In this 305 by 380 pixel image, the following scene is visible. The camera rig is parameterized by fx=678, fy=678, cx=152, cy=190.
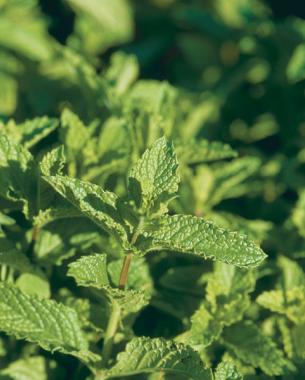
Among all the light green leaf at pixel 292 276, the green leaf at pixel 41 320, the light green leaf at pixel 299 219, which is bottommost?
the green leaf at pixel 41 320

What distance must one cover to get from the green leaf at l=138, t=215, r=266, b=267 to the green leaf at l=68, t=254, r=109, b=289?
0.09 meters

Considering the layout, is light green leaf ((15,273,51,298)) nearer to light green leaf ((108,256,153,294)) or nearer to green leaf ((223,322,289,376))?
light green leaf ((108,256,153,294))

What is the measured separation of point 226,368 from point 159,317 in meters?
0.42

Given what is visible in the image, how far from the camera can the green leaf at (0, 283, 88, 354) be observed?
134 centimetres

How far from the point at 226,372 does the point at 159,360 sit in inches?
5.3

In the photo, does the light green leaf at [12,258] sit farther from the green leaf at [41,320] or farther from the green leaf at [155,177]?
the green leaf at [155,177]

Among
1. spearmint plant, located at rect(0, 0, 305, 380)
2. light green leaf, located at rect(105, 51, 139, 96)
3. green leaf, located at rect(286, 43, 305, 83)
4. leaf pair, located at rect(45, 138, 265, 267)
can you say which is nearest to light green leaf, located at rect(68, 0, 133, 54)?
spearmint plant, located at rect(0, 0, 305, 380)

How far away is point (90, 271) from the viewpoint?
1285 millimetres

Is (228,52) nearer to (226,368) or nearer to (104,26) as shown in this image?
(104,26)

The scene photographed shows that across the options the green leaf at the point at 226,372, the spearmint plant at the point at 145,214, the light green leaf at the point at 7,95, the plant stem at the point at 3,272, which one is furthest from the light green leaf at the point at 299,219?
the light green leaf at the point at 7,95

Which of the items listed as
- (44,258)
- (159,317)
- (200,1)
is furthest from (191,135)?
(200,1)

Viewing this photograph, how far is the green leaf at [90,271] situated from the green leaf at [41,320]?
0.49 feet

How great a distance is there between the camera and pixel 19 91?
2410mm

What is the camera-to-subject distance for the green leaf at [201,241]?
1266 millimetres
